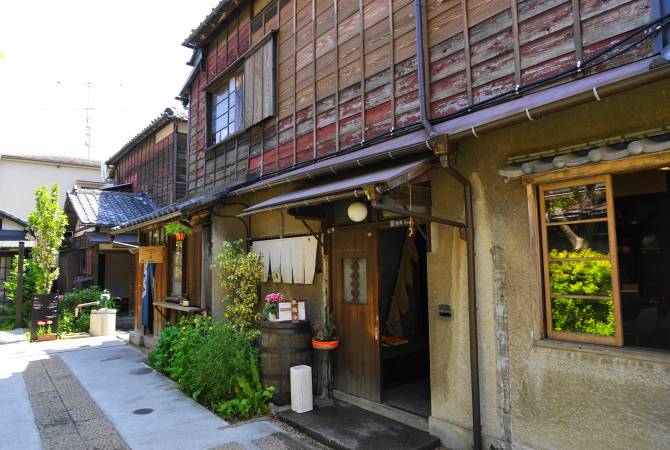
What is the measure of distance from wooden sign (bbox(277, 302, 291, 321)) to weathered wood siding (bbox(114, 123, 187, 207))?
1024 centimetres

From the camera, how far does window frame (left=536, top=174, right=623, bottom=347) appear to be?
3.83 meters

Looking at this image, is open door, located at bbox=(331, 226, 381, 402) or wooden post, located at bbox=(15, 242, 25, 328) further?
wooden post, located at bbox=(15, 242, 25, 328)

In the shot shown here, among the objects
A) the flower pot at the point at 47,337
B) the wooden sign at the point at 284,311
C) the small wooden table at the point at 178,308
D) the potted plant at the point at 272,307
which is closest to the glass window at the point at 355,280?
the wooden sign at the point at 284,311

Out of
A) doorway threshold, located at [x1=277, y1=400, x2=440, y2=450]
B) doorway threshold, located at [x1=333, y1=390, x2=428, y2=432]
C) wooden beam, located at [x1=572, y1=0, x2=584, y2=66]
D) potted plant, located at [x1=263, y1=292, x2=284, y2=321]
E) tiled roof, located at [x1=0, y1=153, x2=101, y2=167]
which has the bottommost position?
doorway threshold, located at [x1=277, y1=400, x2=440, y2=450]

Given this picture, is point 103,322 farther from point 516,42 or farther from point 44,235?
point 516,42

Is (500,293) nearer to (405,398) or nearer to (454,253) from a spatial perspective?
(454,253)

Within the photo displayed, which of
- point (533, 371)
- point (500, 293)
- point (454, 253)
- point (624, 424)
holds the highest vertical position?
point (454, 253)

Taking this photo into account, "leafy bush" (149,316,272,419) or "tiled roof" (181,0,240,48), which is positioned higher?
"tiled roof" (181,0,240,48)

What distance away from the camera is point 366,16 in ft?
21.4

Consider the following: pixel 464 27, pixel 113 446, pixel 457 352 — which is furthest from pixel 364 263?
pixel 113 446

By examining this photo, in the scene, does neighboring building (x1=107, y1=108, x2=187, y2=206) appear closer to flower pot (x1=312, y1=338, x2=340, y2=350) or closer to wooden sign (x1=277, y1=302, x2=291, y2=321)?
wooden sign (x1=277, y1=302, x2=291, y2=321)

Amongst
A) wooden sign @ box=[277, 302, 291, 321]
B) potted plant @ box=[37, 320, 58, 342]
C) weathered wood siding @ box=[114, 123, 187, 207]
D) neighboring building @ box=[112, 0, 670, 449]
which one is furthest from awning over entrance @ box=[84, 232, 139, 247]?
wooden sign @ box=[277, 302, 291, 321]

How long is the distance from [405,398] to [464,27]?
504 centimetres

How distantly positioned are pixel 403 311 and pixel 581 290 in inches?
155
